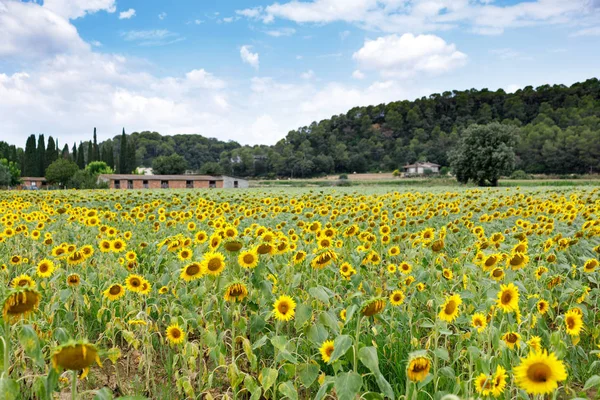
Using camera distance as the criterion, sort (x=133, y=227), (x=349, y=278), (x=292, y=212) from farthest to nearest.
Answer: (x=292, y=212) < (x=133, y=227) < (x=349, y=278)

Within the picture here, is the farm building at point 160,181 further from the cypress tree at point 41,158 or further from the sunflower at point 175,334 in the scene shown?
the sunflower at point 175,334

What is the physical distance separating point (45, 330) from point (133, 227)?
16.3 ft

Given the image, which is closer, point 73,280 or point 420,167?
point 73,280

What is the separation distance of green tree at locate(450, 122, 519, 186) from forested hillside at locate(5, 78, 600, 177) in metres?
28.6

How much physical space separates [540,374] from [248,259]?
2.09 metres

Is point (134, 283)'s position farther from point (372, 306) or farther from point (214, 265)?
point (372, 306)

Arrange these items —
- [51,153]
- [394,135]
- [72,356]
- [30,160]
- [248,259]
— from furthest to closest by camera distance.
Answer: [394,135] < [51,153] < [30,160] < [248,259] < [72,356]

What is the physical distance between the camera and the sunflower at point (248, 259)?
3.17 meters

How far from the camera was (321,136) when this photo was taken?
110m

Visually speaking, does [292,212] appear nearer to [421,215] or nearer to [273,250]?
[421,215]

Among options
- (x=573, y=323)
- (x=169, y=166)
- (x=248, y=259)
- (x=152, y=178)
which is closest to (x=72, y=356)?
(x=248, y=259)

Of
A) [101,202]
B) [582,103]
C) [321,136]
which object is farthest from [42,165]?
[582,103]

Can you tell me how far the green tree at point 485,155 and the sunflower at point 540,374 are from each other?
5970 centimetres

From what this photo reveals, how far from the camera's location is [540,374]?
151 cm
